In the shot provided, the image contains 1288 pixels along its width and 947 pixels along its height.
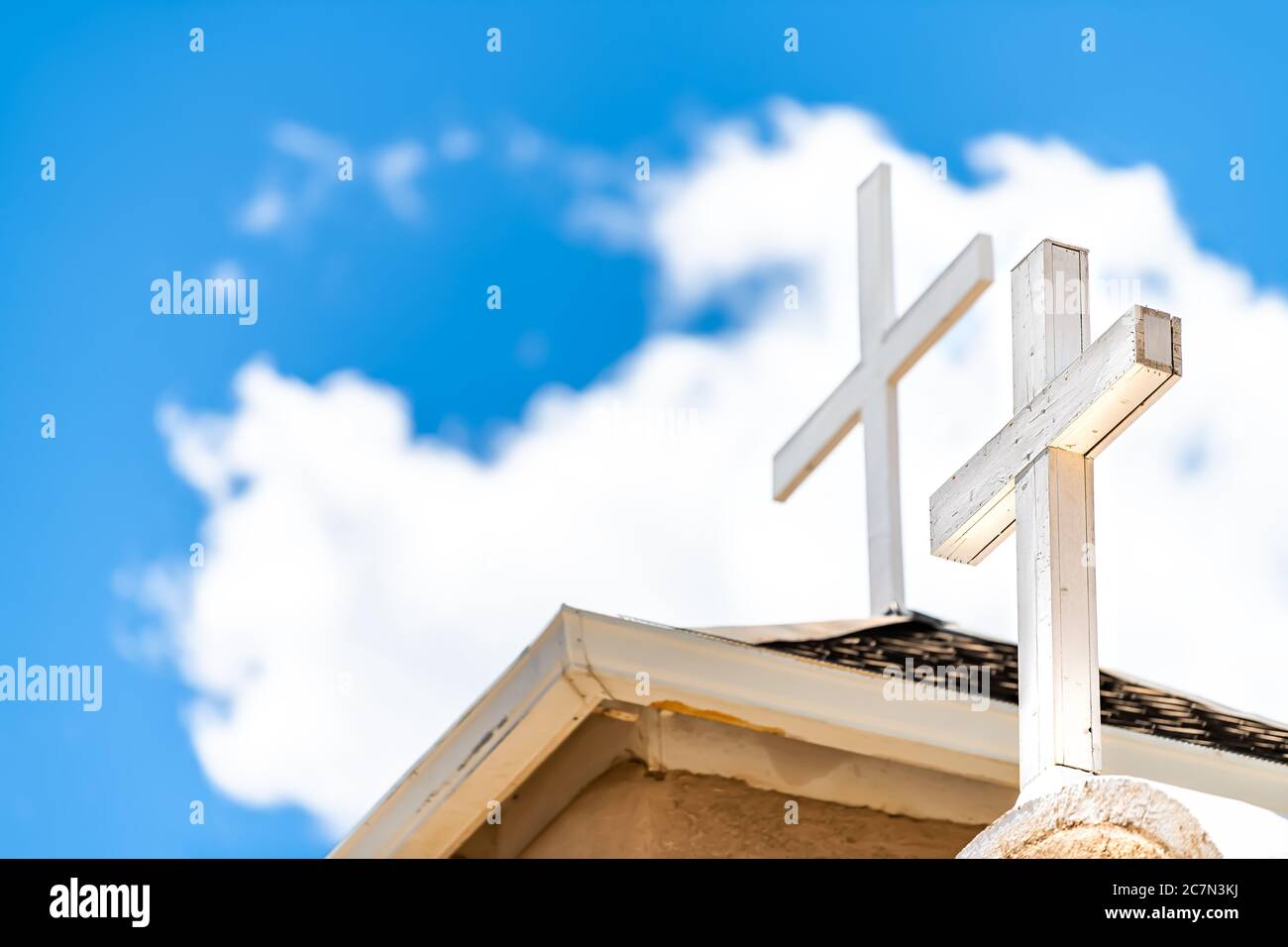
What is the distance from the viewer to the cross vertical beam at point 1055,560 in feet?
11.0

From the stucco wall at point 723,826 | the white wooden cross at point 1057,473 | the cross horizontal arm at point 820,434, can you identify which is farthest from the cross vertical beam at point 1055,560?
the cross horizontal arm at point 820,434

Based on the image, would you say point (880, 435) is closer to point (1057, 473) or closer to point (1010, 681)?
point (1010, 681)

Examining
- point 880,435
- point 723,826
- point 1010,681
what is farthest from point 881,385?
point 723,826

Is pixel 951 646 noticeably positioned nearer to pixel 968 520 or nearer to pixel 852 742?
pixel 852 742

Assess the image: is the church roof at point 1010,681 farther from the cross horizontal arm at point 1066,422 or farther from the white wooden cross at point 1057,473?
the white wooden cross at point 1057,473

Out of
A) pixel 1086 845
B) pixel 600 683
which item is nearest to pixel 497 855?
pixel 600 683

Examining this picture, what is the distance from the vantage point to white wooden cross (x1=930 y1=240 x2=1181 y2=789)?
3.31 m

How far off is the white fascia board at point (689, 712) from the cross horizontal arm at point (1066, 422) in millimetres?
805

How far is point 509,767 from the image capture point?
15.3ft

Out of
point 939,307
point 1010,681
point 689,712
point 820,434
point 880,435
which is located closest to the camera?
point 689,712

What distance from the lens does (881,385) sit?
20.9 ft

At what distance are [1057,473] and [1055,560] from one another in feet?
0.55
